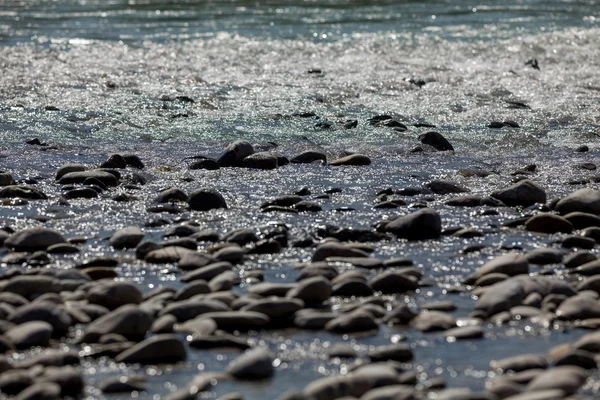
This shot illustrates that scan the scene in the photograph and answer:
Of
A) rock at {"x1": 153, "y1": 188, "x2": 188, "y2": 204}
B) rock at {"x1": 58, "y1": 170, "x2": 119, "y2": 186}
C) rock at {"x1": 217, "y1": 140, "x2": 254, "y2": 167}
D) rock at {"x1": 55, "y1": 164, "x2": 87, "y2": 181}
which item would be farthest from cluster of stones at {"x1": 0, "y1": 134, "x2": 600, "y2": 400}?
rock at {"x1": 217, "y1": 140, "x2": 254, "y2": 167}

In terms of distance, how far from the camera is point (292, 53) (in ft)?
49.7

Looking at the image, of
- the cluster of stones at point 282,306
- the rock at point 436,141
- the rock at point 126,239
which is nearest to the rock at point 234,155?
the rock at point 436,141

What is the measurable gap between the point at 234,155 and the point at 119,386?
4.65 meters

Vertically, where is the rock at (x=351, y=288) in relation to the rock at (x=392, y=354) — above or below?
below

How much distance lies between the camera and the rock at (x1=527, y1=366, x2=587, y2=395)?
4.17 meters

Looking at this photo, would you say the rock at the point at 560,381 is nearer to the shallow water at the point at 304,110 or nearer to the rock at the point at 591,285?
the shallow water at the point at 304,110

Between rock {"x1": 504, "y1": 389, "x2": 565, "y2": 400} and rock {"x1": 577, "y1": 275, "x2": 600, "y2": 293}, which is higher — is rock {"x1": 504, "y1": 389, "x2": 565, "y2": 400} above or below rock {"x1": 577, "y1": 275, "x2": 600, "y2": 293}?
above

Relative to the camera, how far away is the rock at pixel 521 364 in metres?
Answer: 4.48

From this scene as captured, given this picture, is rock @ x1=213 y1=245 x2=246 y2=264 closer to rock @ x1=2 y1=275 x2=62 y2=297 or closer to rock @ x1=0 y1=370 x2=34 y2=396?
rock @ x1=2 y1=275 x2=62 y2=297

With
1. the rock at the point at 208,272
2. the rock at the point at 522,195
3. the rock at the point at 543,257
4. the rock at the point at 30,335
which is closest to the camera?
the rock at the point at 30,335

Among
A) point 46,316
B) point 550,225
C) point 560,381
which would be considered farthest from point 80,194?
point 560,381

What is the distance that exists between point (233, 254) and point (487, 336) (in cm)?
162

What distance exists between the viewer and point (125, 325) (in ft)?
16.1

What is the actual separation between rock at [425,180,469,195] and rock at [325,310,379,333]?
9.57 ft
